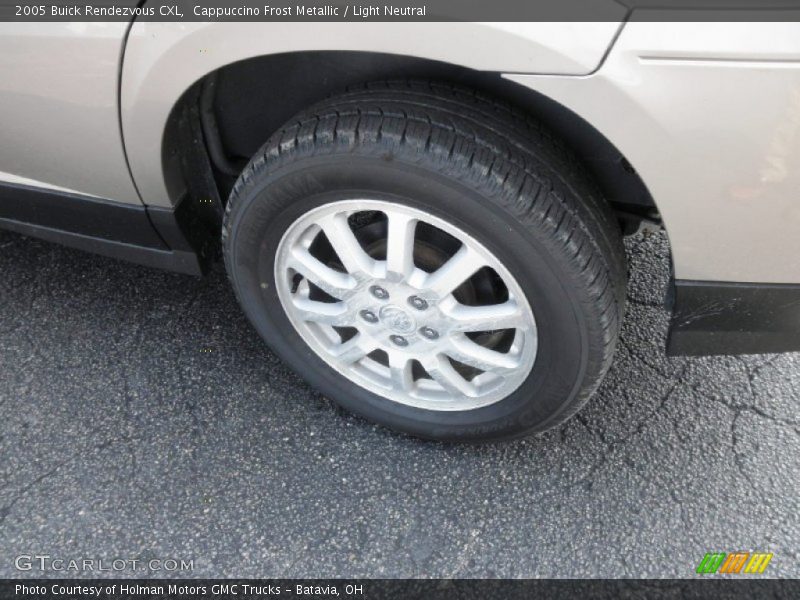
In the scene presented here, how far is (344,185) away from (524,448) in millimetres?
869

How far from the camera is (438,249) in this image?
1.76 metres

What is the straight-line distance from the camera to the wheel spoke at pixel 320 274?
71.2 inches

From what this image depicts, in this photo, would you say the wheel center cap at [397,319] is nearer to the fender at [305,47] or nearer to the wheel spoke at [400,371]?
the wheel spoke at [400,371]

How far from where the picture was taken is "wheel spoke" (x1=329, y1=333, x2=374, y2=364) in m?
1.93

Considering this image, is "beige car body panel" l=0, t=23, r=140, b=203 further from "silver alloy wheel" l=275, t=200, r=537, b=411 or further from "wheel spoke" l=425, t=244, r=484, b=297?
"wheel spoke" l=425, t=244, r=484, b=297

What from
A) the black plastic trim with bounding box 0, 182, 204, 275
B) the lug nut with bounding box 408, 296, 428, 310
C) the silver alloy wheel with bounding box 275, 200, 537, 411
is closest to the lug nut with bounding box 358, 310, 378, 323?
the silver alloy wheel with bounding box 275, 200, 537, 411

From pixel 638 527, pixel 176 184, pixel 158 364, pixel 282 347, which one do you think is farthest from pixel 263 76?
pixel 638 527

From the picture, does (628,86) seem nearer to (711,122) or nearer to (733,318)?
(711,122)

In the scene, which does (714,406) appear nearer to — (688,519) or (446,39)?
(688,519)

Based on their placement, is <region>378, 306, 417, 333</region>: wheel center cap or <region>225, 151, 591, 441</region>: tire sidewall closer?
<region>225, 151, 591, 441</region>: tire sidewall

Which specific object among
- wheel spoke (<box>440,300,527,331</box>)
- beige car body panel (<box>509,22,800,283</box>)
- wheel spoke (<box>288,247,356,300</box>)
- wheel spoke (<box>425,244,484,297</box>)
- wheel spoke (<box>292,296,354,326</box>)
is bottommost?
wheel spoke (<box>292,296,354,326</box>)

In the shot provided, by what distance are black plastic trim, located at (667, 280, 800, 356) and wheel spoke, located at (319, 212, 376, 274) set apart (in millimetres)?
666

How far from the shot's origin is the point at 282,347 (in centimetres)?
203
